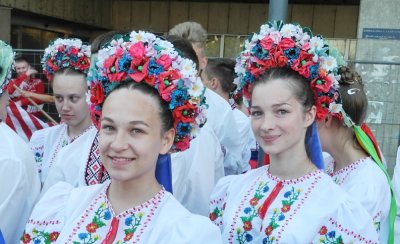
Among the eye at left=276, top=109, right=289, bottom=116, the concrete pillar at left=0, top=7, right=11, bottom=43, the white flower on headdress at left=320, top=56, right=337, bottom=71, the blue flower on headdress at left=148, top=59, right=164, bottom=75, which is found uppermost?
the concrete pillar at left=0, top=7, right=11, bottom=43

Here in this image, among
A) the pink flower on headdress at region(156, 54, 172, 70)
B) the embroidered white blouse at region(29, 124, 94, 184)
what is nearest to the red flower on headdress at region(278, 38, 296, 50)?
the pink flower on headdress at region(156, 54, 172, 70)

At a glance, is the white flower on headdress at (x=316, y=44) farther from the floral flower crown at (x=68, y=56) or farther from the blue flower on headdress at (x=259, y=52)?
the floral flower crown at (x=68, y=56)

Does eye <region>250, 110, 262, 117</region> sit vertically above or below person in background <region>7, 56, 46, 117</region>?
above

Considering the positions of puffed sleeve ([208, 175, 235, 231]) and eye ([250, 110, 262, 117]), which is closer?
eye ([250, 110, 262, 117])

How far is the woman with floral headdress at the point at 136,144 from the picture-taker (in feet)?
6.98

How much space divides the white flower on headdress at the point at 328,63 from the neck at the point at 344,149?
519 millimetres

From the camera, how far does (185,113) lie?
2.28 metres

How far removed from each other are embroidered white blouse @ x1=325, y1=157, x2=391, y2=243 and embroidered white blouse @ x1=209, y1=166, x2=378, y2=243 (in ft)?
1.01

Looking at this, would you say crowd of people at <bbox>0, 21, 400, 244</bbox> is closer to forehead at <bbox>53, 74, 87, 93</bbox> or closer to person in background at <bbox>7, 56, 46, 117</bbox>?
forehead at <bbox>53, 74, 87, 93</bbox>

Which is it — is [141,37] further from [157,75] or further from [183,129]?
[183,129]

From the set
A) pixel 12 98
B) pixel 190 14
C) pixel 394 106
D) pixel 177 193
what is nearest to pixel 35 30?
pixel 190 14

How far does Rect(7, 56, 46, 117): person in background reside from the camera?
19.8 feet

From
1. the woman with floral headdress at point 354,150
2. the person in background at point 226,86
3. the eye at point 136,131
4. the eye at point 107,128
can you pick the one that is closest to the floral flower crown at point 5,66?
the eye at point 107,128

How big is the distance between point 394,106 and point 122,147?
4948 mm
